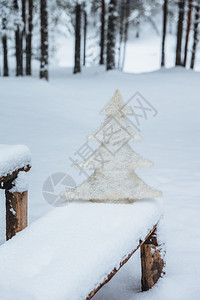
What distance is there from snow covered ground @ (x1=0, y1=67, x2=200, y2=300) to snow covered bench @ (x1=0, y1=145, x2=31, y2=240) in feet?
2.95

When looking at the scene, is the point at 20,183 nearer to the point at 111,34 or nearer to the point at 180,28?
the point at 111,34

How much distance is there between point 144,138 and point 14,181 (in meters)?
6.73

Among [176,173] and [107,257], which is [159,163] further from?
[107,257]

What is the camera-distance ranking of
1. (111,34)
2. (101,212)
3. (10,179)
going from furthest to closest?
(111,34), (10,179), (101,212)

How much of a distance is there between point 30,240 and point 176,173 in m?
4.85

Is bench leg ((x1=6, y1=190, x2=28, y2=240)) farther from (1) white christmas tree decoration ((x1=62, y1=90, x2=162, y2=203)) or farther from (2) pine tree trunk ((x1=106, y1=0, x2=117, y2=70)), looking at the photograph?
(2) pine tree trunk ((x1=106, y1=0, x2=117, y2=70))

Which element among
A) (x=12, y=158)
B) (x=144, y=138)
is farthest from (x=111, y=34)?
(x=12, y=158)

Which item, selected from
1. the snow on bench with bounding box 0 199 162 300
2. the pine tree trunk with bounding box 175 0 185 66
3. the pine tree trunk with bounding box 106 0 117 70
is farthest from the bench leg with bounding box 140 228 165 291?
the pine tree trunk with bounding box 175 0 185 66

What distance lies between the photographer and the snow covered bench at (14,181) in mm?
3398

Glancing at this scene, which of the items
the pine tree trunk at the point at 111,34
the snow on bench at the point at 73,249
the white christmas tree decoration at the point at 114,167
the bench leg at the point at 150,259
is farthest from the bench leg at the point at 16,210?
the pine tree trunk at the point at 111,34

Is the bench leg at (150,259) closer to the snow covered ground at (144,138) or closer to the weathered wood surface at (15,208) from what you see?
the snow covered ground at (144,138)

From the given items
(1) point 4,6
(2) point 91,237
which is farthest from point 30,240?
(1) point 4,6

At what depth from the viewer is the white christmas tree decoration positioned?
314 centimetres

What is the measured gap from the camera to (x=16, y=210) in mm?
3828
